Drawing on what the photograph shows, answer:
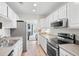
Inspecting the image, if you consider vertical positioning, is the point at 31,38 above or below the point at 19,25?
below

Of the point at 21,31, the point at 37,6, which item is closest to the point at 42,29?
the point at 21,31

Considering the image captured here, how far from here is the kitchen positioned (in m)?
2.27

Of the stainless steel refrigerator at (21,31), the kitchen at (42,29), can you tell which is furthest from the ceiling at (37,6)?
the stainless steel refrigerator at (21,31)

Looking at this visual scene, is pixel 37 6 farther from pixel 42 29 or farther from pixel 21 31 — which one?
pixel 42 29

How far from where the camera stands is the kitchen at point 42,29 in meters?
2.27

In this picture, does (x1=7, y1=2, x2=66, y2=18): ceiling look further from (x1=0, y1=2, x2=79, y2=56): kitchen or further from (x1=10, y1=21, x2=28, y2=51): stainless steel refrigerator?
(x1=10, y1=21, x2=28, y2=51): stainless steel refrigerator

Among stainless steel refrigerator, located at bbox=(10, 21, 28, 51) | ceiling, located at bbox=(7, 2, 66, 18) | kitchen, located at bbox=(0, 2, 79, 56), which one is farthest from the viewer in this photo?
stainless steel refrigerator, located at bbox=(10, 21, 28, 51)

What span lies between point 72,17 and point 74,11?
0.48ft

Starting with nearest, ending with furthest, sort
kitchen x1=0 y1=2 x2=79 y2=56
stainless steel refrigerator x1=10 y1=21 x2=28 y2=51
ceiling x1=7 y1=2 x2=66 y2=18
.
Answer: kitchen x1=0 y1=2 x2=79 y2=56 → ceiling x1=7 y1=2 x2=66 y2=18 → stainless steel refrigerator x1=10 y1=21 x2=28 y2=51

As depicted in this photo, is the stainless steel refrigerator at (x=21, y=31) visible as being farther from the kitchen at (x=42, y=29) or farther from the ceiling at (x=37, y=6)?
the ceiling at (x=37, y=6)

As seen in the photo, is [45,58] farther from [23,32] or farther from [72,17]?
[23,32]

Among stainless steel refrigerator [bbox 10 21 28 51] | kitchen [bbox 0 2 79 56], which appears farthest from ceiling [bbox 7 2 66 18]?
stainless steel refrigerator [bbox 10 21 28 51]

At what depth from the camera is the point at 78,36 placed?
103 inches

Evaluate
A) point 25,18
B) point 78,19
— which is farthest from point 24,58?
point 25,18
